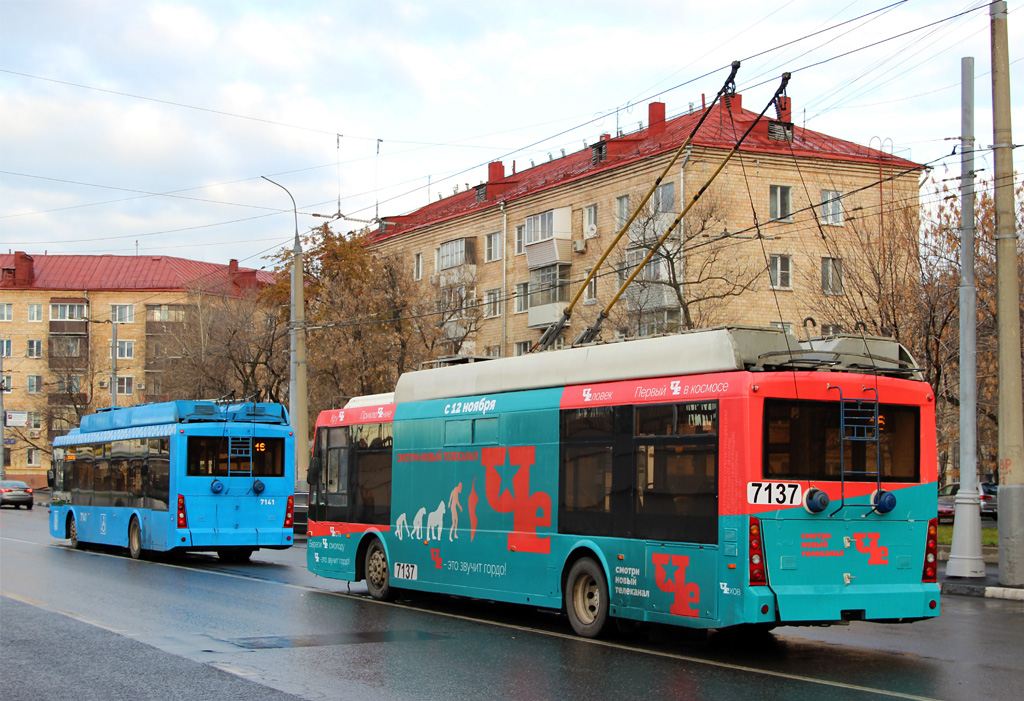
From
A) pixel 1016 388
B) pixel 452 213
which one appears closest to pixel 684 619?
pixel 1016 388

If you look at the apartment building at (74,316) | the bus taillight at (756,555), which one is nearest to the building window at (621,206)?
the bus taillight at (756,555)

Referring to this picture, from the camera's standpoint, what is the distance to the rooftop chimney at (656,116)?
48.4 metres

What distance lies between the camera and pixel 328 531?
17266 mm

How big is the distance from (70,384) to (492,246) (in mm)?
32354

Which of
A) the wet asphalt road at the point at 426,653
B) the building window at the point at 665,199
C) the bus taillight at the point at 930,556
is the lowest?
A: the wet asphalt road at the point at 426,653

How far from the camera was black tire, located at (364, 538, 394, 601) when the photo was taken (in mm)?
15941

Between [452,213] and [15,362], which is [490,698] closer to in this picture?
[452,213]

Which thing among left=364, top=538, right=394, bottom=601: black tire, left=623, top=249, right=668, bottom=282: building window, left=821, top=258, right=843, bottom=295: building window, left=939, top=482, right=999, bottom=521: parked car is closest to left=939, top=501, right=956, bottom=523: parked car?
left=939, top=482, right=999, bottom=521: parked car

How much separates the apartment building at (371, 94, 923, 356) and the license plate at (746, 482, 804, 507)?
2155 cm

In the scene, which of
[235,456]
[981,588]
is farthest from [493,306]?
[981,588]

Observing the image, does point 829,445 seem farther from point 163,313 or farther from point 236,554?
point 163,313

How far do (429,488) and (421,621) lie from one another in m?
2.00

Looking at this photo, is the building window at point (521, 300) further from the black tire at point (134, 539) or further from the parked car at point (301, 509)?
the black tire at point (134, 539)

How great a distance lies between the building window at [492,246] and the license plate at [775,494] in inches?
1727
